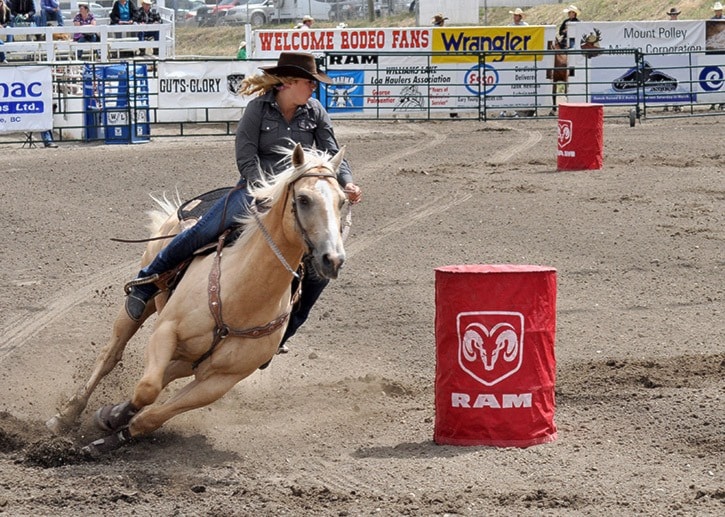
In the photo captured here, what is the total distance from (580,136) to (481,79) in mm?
7621

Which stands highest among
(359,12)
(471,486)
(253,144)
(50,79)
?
(359,12)

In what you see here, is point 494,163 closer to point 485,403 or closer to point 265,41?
Result: point 265,41

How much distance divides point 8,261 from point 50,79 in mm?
8884

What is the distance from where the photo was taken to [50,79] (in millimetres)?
19062

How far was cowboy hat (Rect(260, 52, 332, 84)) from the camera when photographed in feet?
20.6

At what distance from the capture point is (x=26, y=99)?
1902 centimetres

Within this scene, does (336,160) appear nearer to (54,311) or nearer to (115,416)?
(115,416)

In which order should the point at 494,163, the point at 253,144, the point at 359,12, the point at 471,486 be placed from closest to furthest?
1. the point at 471,486
2. the point at 253,144
3. the point at 494,163
4. the point at 359,12

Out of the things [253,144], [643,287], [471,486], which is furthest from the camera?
[643,287]

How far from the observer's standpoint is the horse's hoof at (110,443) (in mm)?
5949

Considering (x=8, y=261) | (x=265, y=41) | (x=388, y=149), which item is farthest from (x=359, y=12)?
(x=8, y=261)

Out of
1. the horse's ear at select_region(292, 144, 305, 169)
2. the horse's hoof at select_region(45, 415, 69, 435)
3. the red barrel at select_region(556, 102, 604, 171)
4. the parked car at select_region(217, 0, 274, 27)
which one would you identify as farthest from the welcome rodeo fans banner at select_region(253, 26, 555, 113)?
the parked car at select_region(217, 0, 274, 27)

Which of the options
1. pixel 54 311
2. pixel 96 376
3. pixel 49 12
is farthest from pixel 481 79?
pixel 96 376

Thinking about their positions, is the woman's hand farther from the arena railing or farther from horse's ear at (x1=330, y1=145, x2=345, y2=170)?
the arena railing
